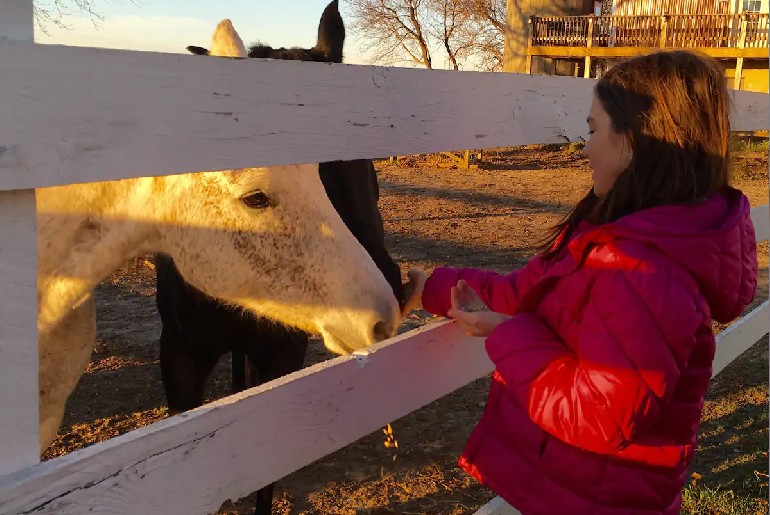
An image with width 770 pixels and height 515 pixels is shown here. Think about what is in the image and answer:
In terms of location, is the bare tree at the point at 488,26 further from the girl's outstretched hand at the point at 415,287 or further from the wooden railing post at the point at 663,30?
the girl's outstretched hand at the point at 415,287

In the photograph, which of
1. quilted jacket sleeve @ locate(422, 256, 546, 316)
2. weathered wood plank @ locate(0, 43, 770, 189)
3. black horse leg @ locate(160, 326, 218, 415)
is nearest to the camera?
weathered wood plank @ locate(0, 43, 770, 189)

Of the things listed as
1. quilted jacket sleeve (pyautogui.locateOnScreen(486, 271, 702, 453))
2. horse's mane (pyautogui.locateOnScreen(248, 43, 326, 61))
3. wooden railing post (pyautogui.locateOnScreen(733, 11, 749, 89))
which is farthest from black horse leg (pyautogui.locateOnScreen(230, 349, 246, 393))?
wooden railing post (pyautogui.locateOnScreen(733, 11, 749, 89))

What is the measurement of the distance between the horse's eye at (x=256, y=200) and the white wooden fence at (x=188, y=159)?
0.66 metres

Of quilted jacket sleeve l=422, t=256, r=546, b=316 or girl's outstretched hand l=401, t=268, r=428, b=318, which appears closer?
quilted jacket sleeve l=422, t=256, r=546, b=316

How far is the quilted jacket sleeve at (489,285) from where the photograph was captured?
1.75 meters

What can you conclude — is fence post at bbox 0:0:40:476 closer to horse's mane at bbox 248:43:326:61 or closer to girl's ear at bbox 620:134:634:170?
girl's ear at bbox 620:134:634:170

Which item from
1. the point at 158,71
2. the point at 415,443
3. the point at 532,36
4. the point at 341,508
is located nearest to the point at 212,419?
the point at 158,71

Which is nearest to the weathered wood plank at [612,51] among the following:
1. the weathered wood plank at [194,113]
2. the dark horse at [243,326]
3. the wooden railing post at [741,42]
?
the wooden railing post at [741,42]

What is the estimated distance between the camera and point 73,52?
0.85 metres

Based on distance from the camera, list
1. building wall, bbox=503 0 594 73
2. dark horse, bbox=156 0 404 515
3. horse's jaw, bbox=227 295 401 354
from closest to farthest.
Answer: horse's jaw, bbox=227 295 401 354, dark horse, bbox=156 0 404 515, building wall, bbox=503 0 594 73

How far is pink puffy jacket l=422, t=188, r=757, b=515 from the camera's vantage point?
1.22 meters

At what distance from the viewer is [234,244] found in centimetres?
209

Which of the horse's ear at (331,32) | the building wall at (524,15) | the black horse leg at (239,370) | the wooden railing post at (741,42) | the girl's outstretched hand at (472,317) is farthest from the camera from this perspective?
the building wall at (524,15)

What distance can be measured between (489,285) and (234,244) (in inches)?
32.8
